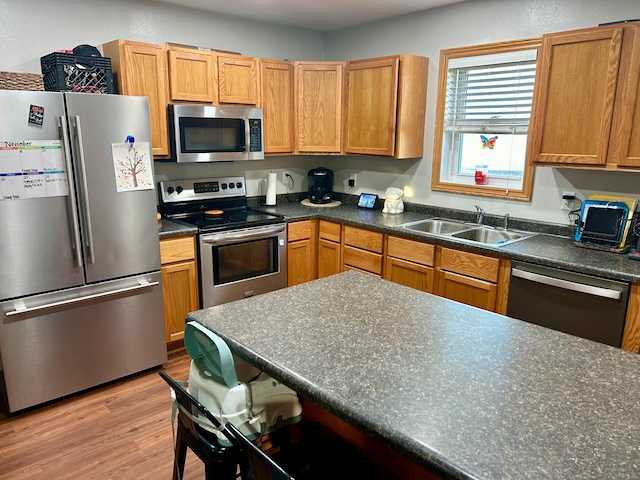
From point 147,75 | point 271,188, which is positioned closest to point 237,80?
point 147,75

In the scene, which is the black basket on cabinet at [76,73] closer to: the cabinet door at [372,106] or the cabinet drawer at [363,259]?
the cabinet door at [372,106]

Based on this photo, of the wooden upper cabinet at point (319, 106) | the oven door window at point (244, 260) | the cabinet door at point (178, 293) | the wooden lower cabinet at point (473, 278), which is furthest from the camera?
the wooden upper cabinet at point (319, 106)

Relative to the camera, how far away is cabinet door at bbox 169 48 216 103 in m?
3.26

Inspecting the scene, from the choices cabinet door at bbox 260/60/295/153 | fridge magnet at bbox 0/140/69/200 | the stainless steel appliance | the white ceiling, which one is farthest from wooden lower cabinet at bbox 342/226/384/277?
fridge magnet at bbox 0/140/69/200

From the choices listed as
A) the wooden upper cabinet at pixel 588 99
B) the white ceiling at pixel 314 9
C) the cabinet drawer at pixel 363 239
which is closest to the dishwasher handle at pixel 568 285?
the wooden upper cabinet at pixel 588 99

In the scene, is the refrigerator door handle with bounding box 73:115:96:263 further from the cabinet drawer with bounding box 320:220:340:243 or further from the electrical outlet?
the electrical outlet

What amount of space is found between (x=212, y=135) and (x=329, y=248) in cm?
133

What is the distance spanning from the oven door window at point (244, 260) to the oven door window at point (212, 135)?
774mm

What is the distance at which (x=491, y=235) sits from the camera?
11.1 feet

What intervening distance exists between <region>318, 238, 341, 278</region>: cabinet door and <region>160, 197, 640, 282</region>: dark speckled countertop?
230 mm

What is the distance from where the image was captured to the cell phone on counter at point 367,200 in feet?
13.6

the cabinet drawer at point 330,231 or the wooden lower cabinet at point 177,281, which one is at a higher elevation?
the cabinet drawer at point 330,231

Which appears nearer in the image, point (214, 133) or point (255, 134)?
point (214, 133)

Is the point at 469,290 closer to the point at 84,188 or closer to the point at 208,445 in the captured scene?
the point at 208,445
